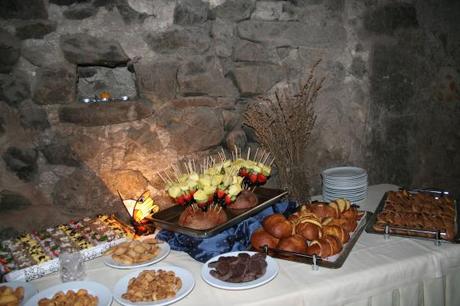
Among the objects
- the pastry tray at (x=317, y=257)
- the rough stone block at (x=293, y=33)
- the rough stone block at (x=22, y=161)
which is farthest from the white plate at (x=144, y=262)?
the rough stone block at (x=293, y=33)

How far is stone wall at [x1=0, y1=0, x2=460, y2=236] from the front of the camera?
6.45 feet

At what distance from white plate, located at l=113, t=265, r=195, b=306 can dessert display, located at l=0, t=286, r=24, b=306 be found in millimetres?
328

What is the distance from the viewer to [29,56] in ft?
6.31

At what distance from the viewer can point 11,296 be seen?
1.33 m

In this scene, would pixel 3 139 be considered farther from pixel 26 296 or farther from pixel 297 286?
pixel 297 286

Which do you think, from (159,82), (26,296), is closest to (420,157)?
(159,82)

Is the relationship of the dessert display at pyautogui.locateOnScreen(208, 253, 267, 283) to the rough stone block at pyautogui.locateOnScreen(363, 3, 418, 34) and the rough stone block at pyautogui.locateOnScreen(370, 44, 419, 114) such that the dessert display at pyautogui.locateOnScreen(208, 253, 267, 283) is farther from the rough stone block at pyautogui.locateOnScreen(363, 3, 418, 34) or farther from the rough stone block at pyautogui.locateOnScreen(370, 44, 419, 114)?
the rough stone block at pyautogui.locateOnScreen(363, 3, 418, 34)

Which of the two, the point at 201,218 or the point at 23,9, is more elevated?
the point at 23,9

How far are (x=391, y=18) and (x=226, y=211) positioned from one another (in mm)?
1832

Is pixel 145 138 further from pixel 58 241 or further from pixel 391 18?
pixel 391 18

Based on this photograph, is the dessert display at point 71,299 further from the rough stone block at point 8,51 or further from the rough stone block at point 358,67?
the rough stone block at point 358,67

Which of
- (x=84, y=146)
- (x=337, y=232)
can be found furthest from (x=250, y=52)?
(x=337, y=232)

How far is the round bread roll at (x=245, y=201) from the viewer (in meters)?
1.94

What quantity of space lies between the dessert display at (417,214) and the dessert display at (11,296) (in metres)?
1.53
